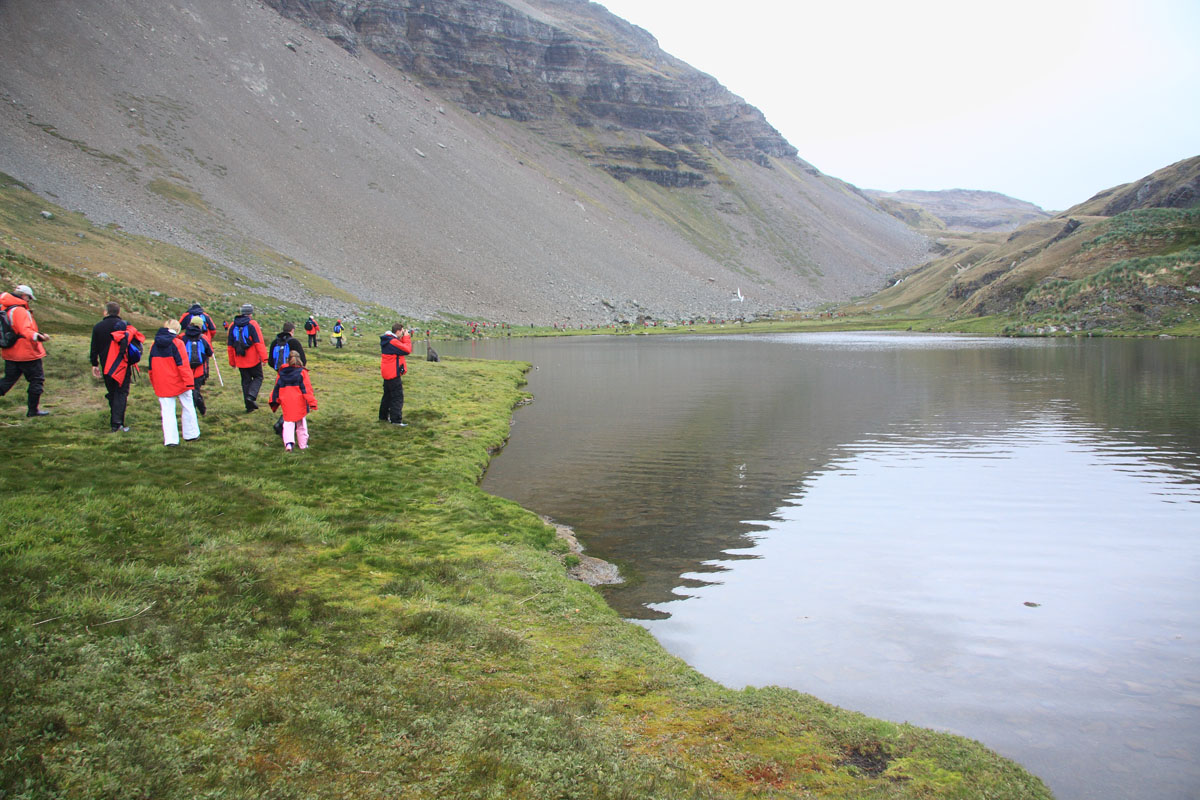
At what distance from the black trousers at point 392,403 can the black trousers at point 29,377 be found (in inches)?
318

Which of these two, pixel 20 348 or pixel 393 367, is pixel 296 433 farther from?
pixel 20 348

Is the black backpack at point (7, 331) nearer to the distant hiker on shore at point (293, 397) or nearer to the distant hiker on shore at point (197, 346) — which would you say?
the distant hiker on shore at point (197, 346)

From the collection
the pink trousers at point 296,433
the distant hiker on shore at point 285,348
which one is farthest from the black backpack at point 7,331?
the pink trousers at point 296,433

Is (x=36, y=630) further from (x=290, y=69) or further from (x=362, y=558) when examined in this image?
(x=290, y=69)

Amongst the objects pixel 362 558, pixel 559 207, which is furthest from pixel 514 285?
pixel 362 558

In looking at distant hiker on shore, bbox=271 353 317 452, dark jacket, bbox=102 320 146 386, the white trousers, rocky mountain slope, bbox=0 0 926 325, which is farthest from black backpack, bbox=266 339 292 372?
rocky mountain slope, bbox=0 0 926 325

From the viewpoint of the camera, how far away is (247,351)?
19328 millimetres

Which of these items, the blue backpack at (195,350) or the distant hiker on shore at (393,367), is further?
the distant hiker on shore at (393,367)

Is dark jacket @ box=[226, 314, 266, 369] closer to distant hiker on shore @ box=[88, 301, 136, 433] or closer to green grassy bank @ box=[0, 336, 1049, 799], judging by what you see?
distant hiker on shore @ box=[88, 301, 136, 433]

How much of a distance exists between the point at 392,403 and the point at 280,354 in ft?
13.9

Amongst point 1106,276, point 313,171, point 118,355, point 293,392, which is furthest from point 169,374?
point 313,171

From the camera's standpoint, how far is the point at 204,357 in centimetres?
1844

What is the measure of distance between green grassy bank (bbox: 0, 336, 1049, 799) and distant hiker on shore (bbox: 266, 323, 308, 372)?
480 centimetres

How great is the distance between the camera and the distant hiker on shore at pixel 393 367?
19.4m
